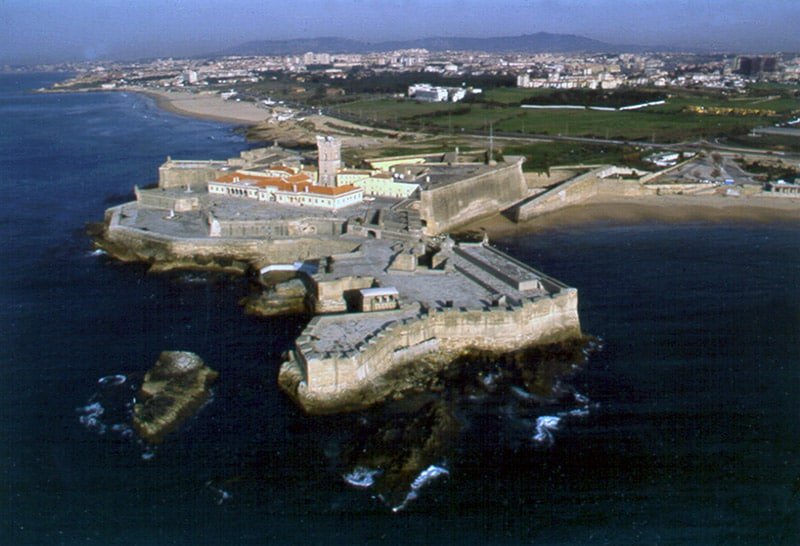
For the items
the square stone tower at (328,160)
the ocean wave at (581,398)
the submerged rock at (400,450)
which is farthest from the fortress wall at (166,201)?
the ocean wave at (581,398)

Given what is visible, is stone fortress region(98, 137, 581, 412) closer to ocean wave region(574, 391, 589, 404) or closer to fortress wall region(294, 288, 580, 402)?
fortress wall region(294, 288, 580, 402)

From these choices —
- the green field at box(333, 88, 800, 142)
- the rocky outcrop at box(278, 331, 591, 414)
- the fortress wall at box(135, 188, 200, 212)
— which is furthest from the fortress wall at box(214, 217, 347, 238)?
the green field at box(333, 88, 800, 142)

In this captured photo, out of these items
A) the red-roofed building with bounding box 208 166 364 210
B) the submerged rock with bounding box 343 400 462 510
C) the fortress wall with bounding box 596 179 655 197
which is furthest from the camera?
the fortress wall with bounding box 596 179 655 197

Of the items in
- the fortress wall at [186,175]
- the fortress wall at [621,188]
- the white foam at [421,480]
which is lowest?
the white foam at [421,480]

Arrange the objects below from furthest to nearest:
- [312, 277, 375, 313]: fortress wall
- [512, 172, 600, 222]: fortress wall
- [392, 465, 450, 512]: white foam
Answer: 1. [512, 172, 600, 222]: fortress wall
2. [312, 277, 375, 313]: fortress wall
3. [392, 465, 450, 512]: white foam

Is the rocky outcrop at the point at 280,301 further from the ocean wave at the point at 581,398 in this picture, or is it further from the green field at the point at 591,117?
the green field at the point at 591,117
